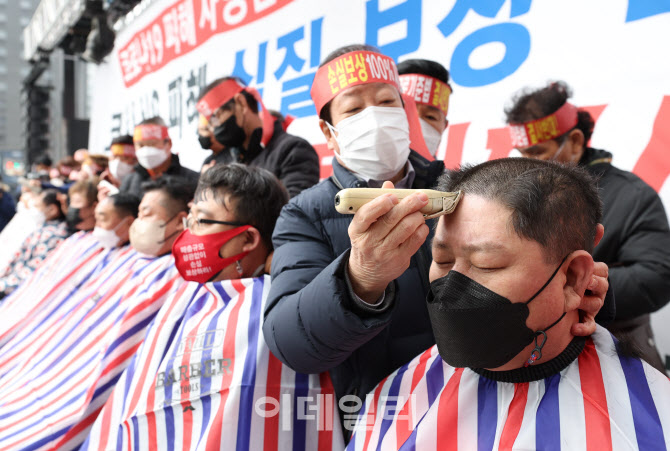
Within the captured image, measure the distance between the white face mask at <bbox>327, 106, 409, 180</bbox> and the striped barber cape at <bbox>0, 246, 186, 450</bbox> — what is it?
0.91 m

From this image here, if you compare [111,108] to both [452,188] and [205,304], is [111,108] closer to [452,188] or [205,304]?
[205,304]

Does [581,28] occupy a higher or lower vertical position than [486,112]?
higher

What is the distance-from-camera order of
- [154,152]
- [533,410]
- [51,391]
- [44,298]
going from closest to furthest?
[533,410]
[51,391]
[44,298]
[154,152]

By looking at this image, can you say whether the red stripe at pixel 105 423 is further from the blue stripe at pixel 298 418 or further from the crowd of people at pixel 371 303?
the blue stripe at pixel 298 418

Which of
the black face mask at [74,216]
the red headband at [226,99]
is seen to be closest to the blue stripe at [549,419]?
the red headband at [226,99]

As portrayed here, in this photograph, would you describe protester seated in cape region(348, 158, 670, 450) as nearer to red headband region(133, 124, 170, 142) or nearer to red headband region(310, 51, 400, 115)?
red headband region(310, 51, 400, 115)

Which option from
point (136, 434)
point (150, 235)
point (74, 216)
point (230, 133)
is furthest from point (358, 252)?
point (74, 216)

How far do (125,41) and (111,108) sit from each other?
1.12 meters

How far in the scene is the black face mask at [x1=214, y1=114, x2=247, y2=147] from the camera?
9.66ft

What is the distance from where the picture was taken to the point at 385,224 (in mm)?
906

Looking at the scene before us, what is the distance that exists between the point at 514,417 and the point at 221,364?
34.2 inches

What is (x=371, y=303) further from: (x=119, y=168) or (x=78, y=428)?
(x=119, y=168)

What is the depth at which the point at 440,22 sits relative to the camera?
10.6ft

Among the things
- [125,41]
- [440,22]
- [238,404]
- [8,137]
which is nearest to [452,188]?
[238,404]
